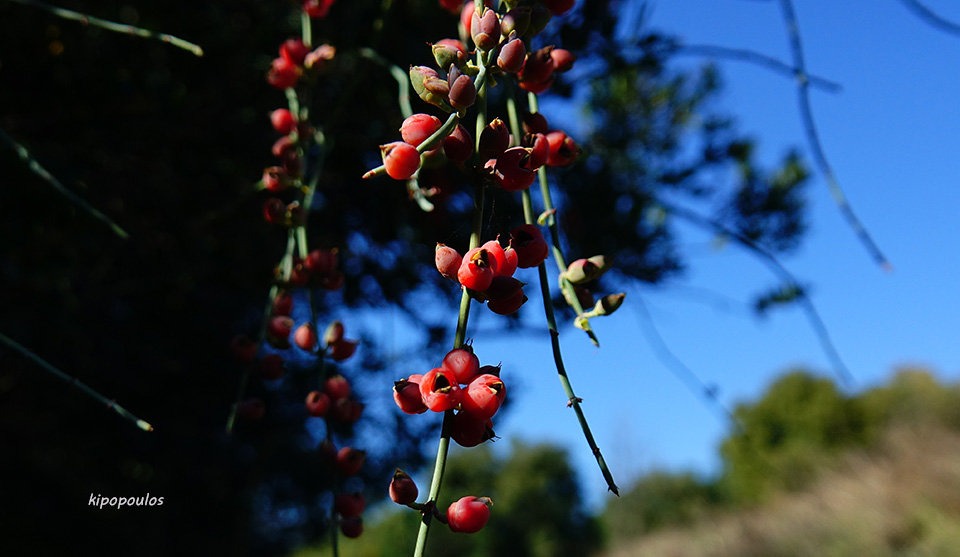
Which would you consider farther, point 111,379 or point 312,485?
point 312,485

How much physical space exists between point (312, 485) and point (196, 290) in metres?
1.40

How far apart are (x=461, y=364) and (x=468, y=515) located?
0.29 ft

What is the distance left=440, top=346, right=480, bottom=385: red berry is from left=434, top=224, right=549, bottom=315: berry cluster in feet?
0.09

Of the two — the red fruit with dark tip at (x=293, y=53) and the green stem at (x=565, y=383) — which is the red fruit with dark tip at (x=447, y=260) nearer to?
the green stem at (x=565, y=383)

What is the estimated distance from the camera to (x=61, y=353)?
1345 millimetres

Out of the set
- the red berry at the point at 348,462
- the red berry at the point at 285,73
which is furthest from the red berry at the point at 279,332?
the red berry at the point at 285,73

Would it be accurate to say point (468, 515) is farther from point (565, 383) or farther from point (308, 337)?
point (308, 337)

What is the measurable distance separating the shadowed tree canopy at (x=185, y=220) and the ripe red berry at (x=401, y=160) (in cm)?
47

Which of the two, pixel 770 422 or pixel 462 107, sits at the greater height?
pixel 770 422

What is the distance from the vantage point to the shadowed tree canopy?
3.89 ft

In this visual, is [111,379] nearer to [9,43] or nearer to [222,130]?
[222,130]

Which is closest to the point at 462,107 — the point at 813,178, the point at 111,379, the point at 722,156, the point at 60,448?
the point at 111,379

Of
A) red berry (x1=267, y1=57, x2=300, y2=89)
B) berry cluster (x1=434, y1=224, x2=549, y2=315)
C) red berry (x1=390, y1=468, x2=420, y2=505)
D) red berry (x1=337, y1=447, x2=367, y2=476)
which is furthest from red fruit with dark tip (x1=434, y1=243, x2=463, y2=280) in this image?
red berry (x1=267, y1=57, x2=300, y2=89)

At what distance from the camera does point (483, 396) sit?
0.32m
